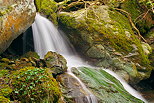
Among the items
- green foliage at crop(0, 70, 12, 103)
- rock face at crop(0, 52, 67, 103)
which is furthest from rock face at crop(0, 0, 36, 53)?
green foliage at crop(0, 70, 12, 103)

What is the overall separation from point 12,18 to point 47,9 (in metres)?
4.65

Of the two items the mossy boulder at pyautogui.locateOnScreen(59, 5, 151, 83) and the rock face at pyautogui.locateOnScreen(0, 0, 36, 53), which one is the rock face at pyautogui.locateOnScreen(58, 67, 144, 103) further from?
the rock face at pyautogui.locateOnScreen(0, 0, 36, 53)

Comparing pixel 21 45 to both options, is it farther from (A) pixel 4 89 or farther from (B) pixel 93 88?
(A) pixel 4 89

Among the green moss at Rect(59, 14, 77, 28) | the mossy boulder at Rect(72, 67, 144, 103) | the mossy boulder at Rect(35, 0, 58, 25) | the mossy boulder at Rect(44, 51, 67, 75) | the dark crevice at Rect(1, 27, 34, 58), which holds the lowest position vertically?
the mossy boulder at Rect(72, 67, 144, 103)

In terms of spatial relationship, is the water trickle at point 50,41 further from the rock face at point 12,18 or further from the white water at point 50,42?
the rock face at point 12,18

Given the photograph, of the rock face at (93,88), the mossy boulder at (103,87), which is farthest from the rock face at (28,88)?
the mossy boulder at (103,87)

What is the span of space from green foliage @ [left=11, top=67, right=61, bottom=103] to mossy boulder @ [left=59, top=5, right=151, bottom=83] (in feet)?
13.3

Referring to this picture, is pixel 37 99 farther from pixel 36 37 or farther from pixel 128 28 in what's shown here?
pixel 128 28

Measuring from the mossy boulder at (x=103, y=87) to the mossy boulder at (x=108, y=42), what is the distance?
136 centimetres

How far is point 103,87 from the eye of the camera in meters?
5.07

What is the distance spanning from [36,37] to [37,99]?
487 centimetres

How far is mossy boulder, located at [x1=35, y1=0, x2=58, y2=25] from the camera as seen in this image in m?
8.99

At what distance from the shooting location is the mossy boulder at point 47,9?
8994 millimetres

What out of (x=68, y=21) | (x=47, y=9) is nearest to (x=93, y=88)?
(x=68, y=21)
